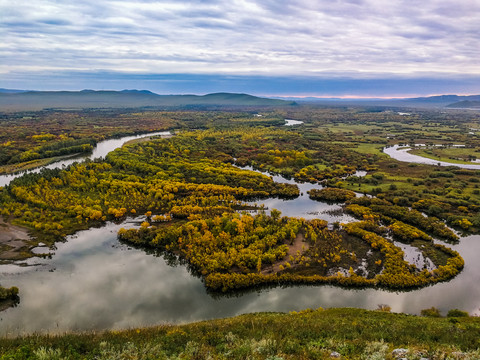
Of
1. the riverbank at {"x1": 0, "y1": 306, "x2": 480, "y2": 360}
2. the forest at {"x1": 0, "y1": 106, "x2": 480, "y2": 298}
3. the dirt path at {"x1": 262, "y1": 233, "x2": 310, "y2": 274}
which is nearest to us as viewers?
the riverbank at {"x1": 0, "y1": 306, "x2": 480, "y2": 360}

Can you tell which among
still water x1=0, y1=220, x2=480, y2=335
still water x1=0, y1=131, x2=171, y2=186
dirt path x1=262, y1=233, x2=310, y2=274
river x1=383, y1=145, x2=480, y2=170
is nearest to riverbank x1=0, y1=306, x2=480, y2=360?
still water x1=0, y1=220, x2=480, y2=335

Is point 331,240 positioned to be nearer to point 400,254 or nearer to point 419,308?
point 400,254

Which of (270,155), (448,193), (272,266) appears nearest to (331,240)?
(272,266)

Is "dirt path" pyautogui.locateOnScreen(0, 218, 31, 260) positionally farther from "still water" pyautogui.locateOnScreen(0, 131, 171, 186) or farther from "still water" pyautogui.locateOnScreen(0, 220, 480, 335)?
"still water" pyautogui.locateOnScreen(0, 131, 171, 186)

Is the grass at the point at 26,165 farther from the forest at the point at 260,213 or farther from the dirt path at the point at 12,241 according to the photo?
the dirt path at the point at 12,241

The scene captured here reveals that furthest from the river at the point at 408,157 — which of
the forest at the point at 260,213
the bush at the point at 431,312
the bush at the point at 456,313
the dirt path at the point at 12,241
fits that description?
the dirt path at the point at 12,241

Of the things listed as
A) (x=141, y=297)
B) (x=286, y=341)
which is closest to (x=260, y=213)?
(x=141, y=297)
